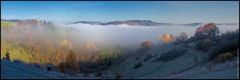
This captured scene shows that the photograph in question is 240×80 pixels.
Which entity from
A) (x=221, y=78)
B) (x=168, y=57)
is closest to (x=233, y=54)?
(x=221, y=78)

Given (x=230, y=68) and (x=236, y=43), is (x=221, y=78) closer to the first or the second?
(x=230, y=68)

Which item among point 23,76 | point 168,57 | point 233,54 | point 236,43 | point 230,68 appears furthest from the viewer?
point 168,57

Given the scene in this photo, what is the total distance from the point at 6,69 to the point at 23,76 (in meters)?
1.12

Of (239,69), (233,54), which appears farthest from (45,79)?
(233,54)

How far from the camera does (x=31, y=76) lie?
2811 centimetres

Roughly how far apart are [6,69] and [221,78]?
12310 millimetres

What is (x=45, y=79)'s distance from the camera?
27844mm

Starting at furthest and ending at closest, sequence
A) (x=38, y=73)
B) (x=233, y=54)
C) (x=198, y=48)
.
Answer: (x=198, y=48)
(x=233, y=54)
(x=38, y=73)

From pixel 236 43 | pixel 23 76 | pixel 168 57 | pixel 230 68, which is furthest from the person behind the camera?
pixel 168 57

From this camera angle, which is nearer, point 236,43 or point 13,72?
point 13,72

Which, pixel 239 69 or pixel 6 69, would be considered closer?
pixel 6 69

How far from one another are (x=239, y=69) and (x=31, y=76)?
42.8 feet

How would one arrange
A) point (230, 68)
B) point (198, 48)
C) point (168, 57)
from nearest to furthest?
1. point (230, 68)
2. point (198, 48)
3. point (168, 57)

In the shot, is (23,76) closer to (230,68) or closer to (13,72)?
(13,72)
